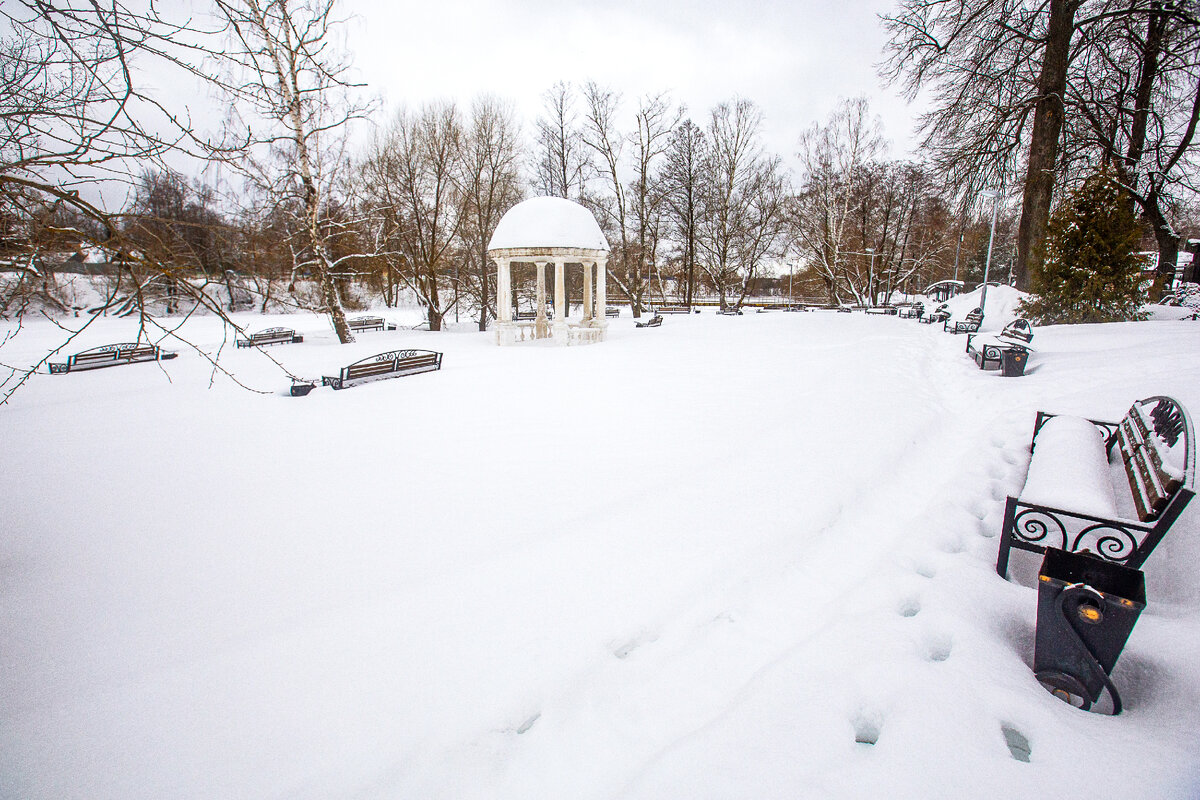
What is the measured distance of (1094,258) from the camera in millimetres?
9898

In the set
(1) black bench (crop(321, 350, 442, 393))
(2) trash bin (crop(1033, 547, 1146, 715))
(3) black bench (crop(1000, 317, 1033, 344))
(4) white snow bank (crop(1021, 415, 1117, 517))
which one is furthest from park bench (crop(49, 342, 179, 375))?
(3) black bench (crop(1000, 317, 1033, 344))

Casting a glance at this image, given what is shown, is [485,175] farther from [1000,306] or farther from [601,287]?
[1000,306]

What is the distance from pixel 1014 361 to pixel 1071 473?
598cm

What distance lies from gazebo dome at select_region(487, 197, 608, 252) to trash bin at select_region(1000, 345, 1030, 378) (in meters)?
10.6

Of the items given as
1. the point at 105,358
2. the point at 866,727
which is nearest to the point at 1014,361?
the point at 866,727

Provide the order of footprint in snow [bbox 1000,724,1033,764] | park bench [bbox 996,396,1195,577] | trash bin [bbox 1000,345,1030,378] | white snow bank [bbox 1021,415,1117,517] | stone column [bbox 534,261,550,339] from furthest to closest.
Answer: stone column [bbox 534,261,550,339] < trash bin [bbox 1000,345,1030,378] < white snow bank [bbox 1021,415,1117,517] < park bench [bbox 996,396,1195,577] < footprint in snow [bbox 1000,724,1033,764]

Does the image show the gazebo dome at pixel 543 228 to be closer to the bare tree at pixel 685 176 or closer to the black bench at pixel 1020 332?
the black bench at pixel 1020 332

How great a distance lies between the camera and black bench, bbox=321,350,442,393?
8.91 meters

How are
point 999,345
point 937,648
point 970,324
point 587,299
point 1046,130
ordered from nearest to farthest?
1. point 937,648
2. point 999,345
3. point 1046,130
4. point 970,324
5. point 587,299

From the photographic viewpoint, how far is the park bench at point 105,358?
11.0m

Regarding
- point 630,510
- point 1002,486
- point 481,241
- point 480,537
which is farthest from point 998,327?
point 481,241

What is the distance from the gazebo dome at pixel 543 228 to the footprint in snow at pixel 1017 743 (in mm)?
14046

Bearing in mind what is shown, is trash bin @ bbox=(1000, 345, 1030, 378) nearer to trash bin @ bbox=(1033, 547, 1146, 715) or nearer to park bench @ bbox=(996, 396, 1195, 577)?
park bench @ bbox=(996, 396, 1195, 577)

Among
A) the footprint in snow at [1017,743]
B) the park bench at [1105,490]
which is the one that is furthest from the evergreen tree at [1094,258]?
the footprint in snow at [1017,743]
